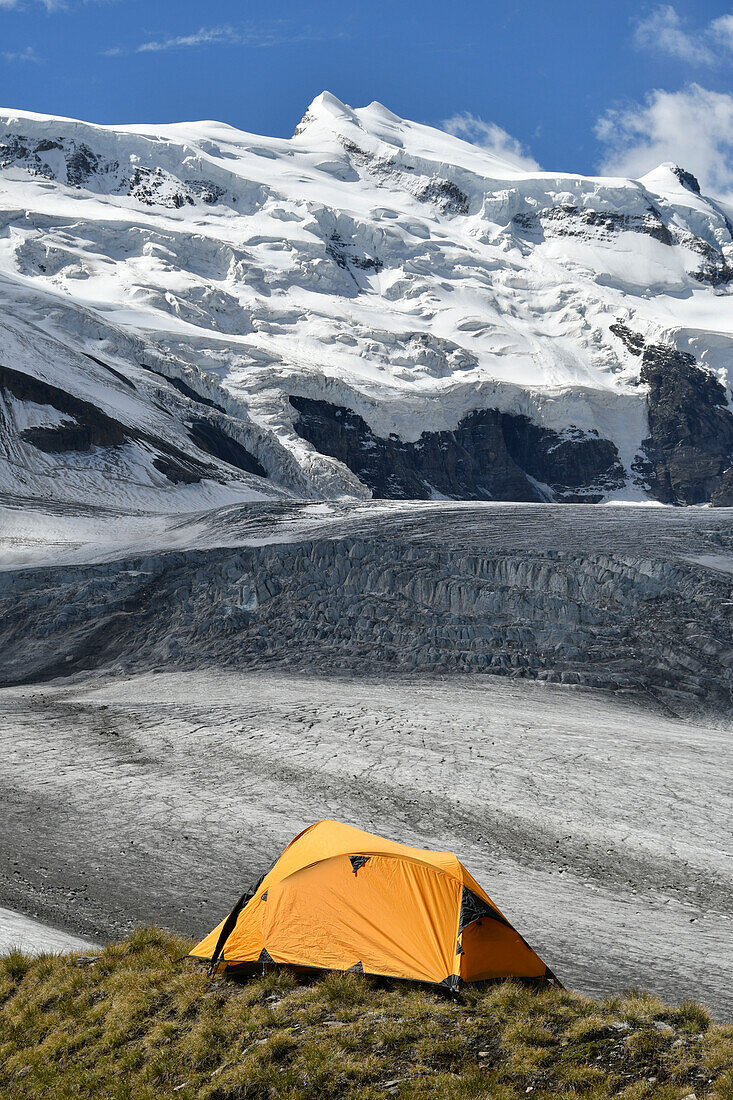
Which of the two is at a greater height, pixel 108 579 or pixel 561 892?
pixel 108 579

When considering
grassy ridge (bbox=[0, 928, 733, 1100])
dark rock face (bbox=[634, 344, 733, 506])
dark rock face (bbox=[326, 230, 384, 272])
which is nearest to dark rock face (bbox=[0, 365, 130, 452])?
grassy ridge (bbox=[0, 928, 733, 1100])

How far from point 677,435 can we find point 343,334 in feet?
210

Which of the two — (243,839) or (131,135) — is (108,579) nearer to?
(243,839)

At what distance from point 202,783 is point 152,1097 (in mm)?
11002

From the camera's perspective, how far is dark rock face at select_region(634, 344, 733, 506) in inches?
6270

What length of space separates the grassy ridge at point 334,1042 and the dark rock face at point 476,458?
115 meters

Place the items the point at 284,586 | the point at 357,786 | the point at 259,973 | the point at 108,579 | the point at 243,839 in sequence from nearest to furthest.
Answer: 1. the point at 259,973
2. the point at 243,839
3. the point at 357,786
4. the point at 284,586
5. the point at 108,579

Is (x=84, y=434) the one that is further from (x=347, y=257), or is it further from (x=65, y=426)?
Answer: (x=347, y=257)

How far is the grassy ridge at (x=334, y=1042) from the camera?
25.7 feet

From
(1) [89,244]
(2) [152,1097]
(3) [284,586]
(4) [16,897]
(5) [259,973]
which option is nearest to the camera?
(2) [152,1097]

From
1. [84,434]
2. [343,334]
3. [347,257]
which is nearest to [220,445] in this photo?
[84,434]

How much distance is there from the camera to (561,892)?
550 inches

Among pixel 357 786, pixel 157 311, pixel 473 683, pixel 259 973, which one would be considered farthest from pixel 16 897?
pixel 157 311

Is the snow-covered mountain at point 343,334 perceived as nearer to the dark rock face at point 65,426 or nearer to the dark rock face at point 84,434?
the dark rock face at point 84,434
